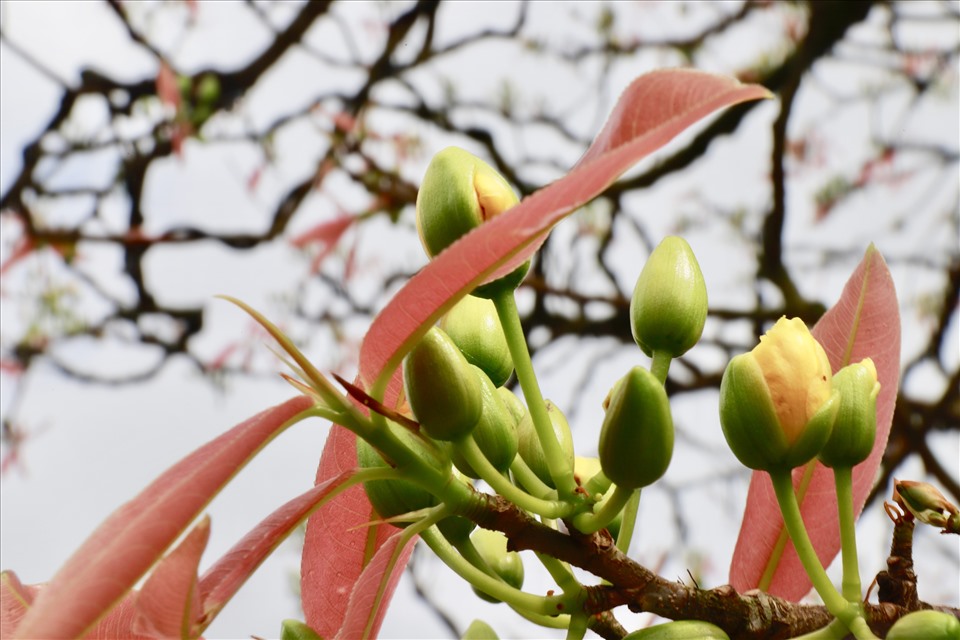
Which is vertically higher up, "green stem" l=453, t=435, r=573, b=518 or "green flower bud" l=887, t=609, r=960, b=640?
"green stem" l=453, t=435, r=573, b=518

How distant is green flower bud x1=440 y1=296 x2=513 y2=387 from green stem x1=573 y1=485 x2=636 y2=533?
0.11 metres

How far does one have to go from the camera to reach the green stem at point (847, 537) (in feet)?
1.20

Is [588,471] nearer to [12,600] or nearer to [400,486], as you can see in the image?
[400,486]

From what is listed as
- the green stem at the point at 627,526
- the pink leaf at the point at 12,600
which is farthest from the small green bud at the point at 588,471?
the pink leaf at the point at 12,600

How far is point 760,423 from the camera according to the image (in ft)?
1.22

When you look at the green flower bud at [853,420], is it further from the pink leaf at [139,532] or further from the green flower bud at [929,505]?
the pink leaf at [139,532]

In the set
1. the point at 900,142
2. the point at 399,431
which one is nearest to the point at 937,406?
the point at 900,142

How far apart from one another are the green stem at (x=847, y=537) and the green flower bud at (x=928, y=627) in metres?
0.04

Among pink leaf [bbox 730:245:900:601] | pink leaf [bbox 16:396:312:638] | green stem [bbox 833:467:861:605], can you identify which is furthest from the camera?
pink leaf [bbox 730:245:900:601]

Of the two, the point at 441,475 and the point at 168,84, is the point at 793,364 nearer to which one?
the point at 441,475

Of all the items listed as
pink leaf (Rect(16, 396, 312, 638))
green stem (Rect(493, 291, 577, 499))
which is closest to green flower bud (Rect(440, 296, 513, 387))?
green stem (Rect(493, 291, 577, 499))

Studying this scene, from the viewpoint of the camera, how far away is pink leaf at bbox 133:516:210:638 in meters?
0.29

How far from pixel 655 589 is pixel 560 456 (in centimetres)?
6

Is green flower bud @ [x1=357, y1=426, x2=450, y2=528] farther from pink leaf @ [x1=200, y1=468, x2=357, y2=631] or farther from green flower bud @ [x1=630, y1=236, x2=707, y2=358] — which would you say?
green flower bud @ [x1=630, y1=236, x2=707, y2=358]
